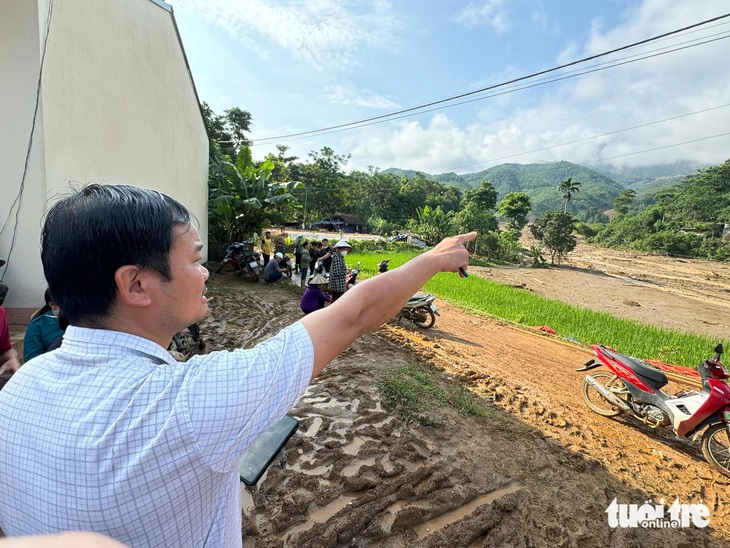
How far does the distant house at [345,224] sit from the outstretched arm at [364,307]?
3660 cm

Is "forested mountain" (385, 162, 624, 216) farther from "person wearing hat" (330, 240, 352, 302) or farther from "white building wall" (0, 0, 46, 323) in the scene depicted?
"white building wall" (0, 0, 46, 323)

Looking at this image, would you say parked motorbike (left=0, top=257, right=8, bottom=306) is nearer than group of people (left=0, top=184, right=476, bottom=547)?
No

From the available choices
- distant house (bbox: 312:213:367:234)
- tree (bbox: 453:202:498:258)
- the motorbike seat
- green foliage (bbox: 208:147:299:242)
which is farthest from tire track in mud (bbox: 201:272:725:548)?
distant house (bbox: 312:213:367:234)

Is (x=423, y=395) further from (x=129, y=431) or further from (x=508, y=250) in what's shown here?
(x=508, y=250)

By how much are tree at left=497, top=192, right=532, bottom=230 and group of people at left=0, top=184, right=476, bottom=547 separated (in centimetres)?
3909

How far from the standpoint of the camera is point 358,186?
4319 cm

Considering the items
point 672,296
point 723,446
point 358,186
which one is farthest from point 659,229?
point 723,446

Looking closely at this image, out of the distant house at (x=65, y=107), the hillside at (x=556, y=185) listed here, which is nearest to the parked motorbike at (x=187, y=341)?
the distant house at (x=65, y=107)

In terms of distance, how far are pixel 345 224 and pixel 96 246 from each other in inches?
1569

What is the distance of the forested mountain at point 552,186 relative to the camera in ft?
365

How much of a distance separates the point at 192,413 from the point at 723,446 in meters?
5.41

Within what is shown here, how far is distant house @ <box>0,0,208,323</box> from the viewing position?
14.1 ft

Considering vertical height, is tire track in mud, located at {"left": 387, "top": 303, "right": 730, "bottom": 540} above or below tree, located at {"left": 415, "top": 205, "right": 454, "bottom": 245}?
below

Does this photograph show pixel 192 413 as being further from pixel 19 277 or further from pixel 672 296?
pixel 672 296
